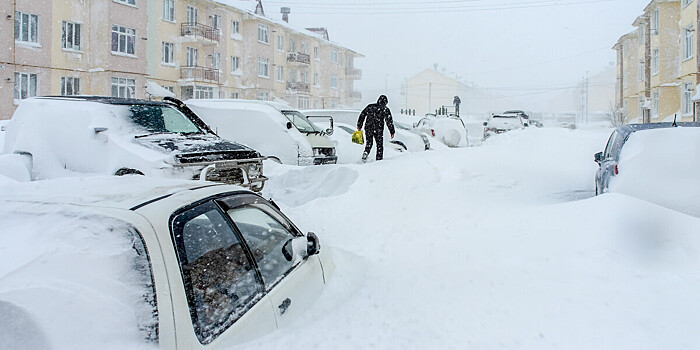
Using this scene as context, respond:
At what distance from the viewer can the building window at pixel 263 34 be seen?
1773 inches

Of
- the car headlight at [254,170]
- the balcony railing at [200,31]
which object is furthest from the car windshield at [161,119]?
the balcony railing at [200,31]

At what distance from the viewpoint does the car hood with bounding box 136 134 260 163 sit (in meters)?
6.57

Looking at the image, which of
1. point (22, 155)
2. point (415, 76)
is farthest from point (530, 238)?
point (415, 76)

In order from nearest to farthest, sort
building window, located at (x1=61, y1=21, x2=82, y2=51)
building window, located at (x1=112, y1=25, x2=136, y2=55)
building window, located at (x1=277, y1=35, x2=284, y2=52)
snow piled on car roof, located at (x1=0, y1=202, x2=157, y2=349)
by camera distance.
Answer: snow piled on car roof, located at (x1=0, y1=202, x2=157, y2=349) < building window, located at (x1=61, y1=21, x2=82, y2=51) < building window, located at (x1=112, y1=25, x2=136, y2=55) < building window, located at (x1=277, y1=35, x2=284, y2=52)

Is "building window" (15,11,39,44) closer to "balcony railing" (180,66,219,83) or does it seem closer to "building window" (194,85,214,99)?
"balcony railing" (180,66,219,83)

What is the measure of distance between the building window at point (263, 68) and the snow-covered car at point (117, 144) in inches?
1515

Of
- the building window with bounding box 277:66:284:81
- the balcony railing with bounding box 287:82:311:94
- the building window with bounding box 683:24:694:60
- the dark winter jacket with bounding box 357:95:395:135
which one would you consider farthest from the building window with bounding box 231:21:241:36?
the dark winter jacket with bounding box 357:95:395:135

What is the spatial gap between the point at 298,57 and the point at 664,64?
97.2 feet

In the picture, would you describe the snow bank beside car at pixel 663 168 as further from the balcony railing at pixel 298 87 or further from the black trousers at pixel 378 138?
the balcony railing at pixel 298 87

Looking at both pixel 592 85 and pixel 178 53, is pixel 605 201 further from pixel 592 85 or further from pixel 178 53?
pixel 592 85

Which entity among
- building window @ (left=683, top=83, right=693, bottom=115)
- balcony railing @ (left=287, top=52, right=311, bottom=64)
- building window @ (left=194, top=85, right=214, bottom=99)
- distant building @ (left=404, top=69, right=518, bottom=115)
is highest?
distant building @ (left=404, top=69, right=518, bottom=115)

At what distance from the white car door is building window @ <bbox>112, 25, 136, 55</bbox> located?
29.6m

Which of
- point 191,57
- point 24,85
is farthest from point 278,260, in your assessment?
point 191,57

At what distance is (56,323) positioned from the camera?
1908 millimetres
